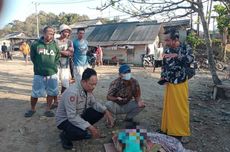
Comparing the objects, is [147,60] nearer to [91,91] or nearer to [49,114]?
[49,114]

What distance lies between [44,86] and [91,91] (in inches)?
71.5

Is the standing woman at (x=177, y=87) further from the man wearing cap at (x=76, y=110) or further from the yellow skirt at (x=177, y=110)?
the man wearing cap at (x=76, y=110)

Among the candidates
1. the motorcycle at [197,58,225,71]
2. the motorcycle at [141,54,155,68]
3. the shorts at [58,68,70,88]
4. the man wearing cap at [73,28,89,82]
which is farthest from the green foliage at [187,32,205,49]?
the shorts at [58,68,70,88]

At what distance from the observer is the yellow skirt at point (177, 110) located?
4609 millimetres

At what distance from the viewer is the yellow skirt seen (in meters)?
4.61

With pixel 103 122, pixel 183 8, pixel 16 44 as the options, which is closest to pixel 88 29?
pixel 16 44

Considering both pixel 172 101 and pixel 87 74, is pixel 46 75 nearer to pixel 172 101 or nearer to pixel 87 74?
pixel 87 74

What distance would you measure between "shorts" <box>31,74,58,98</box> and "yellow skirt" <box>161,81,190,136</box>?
89.9 inches

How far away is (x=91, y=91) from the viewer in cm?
428

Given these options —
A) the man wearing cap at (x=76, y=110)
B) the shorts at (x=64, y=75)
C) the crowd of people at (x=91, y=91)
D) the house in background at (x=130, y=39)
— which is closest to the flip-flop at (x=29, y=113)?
the crowd of people at (x=91, y=91)

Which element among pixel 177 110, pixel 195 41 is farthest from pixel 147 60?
pixel 177 110

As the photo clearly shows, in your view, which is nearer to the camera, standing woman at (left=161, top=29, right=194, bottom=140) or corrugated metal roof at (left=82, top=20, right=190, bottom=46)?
standing woman at (left=161, top=29, right=194, bottom=140)

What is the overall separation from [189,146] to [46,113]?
275cm

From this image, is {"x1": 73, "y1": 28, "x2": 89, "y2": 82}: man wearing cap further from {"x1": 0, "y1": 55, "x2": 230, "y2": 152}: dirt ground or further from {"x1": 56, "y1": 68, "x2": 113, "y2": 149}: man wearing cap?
{"x1": 56, "y1": 68, "x2": 113, "y2": 149}: man wearing cap
